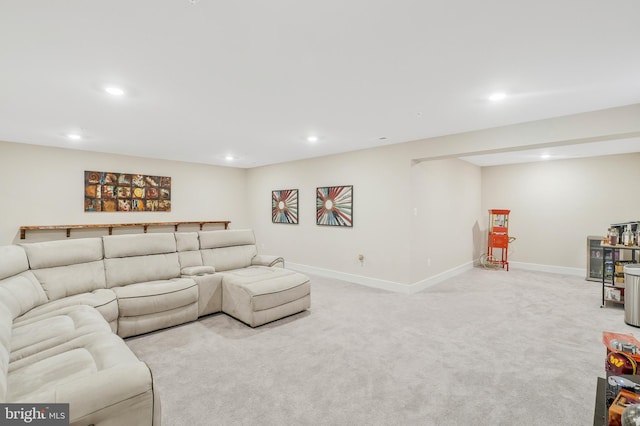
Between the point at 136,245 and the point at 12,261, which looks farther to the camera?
the point at 136,245

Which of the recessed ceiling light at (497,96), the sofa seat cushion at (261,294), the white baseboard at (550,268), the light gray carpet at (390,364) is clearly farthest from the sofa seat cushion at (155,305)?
the white baseboard at (550,268)

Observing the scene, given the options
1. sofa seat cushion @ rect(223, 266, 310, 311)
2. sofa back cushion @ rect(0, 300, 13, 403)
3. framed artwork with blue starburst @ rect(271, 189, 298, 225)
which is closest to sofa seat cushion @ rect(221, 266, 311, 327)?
sofa seat cushion @ rect(223, 266, 310, 311)

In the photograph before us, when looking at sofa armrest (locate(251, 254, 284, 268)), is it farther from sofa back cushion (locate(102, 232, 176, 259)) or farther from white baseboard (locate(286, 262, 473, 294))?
white baseboard (locate(286, 262, 473, 294))

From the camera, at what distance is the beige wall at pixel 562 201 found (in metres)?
5.32

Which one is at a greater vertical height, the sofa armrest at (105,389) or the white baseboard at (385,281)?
the sofa armrest at (105,389)

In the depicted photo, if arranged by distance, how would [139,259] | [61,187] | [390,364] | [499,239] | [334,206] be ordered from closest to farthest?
[390,364], [139,259], [61,187], [334,206], [499,239]

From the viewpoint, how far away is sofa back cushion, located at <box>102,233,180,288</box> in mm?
3344

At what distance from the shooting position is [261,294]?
10.5 feet

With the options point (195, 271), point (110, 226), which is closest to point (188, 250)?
point (195, 271)

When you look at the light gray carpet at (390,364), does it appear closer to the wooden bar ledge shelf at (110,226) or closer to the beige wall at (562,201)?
the beige wall at (562,201)

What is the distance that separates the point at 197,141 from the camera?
15.1ft

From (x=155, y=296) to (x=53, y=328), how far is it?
0.97 m

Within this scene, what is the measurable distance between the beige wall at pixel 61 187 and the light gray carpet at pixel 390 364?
3545 mm

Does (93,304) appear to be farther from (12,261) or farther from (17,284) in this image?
(12,261)
